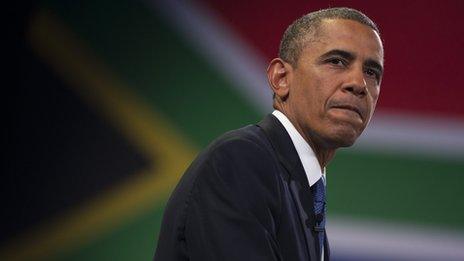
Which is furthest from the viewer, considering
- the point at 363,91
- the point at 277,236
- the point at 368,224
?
the point at 368,224

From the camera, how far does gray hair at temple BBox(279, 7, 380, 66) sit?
1.44 meters

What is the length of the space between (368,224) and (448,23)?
31.0 inches

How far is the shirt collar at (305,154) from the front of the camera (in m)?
1.32

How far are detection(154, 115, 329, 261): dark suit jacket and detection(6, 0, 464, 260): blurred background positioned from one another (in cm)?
132

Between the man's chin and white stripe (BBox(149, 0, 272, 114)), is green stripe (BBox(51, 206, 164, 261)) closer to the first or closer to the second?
white stripe (BBox(149, 0, 272, 114))

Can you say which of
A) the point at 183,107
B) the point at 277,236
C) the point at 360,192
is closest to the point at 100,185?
the point at 183,107

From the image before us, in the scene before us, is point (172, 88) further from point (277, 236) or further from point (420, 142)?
point (277, 236)

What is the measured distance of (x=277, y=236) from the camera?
3.76 ft

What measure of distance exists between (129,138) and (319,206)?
4.51 ft

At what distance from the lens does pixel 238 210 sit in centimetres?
108

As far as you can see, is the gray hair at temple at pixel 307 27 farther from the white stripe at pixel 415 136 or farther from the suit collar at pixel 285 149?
the white stripe at pixel 415 136

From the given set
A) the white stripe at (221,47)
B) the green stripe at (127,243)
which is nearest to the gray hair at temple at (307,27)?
the white stripe at (221,47)

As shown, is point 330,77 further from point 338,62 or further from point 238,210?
point 238,210

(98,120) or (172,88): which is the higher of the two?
(172,88)
